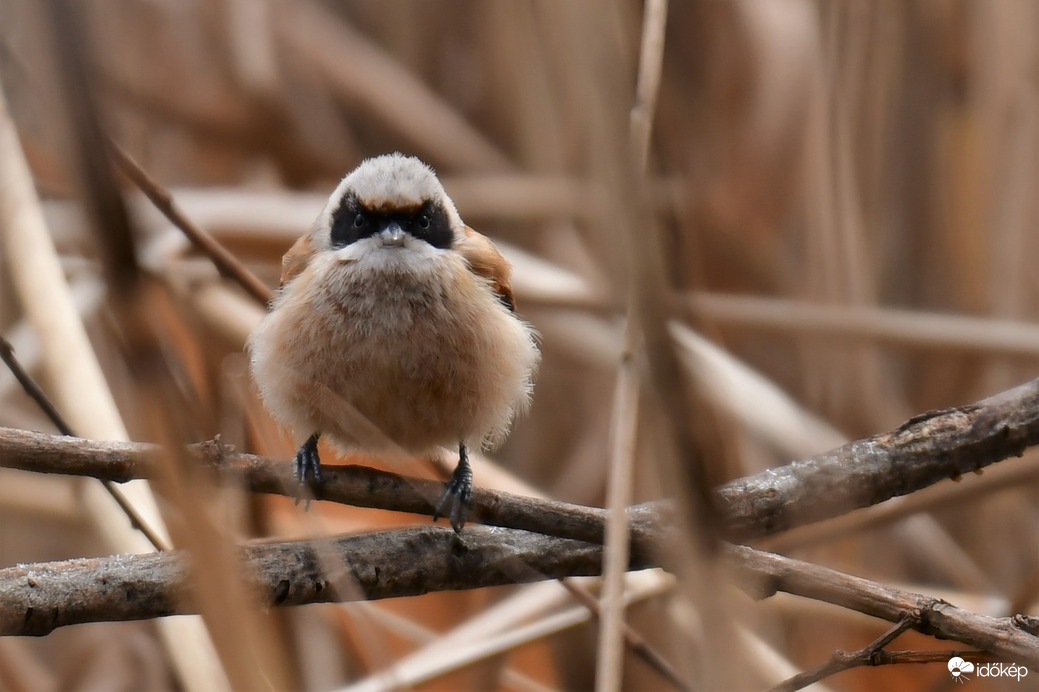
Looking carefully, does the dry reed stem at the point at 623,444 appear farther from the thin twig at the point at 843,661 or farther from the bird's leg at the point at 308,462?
the bird's leg at the point at 308,462

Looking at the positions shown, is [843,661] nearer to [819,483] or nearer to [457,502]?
[819,483]

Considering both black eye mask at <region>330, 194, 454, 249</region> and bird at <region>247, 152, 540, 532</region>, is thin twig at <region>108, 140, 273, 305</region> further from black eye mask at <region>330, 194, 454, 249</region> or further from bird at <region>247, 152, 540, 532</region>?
Result: black eye mask at <region>330, 194, 454, 249</region>

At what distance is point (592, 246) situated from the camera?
1758mm

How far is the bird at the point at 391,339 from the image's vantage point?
6.33 feet

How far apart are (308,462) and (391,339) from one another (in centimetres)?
30

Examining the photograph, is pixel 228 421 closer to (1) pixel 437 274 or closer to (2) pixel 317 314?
(2) pixel 317 314

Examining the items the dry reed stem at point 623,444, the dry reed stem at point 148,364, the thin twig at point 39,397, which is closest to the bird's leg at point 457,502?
the dry reed stem at point 623,444

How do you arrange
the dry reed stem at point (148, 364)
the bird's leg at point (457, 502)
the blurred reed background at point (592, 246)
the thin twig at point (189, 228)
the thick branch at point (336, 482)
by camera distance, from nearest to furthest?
the dry reed stem at point (148, 364), the thick branch at point (336, 482), the bird's leg at point (457, 502), the thin twig at point (189, 228), the blurred reed background at point (592, 246)

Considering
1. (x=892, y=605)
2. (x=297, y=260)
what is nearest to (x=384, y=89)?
(x=297, y=260)

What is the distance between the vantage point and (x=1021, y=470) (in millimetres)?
1966

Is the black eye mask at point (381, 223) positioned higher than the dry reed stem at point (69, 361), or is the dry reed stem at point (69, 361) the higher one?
the black eye mask at point (381, 223)

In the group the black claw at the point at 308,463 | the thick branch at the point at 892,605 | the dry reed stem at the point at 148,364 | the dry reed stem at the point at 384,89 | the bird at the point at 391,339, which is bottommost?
the dry reed stem at the point at 148,364

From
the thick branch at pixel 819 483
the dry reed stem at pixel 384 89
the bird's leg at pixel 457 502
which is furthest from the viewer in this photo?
the dry reed stem at pixel 384 89

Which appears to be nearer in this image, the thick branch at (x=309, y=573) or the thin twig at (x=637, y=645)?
the thick branch at (x=309, y=573)
